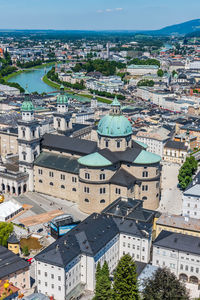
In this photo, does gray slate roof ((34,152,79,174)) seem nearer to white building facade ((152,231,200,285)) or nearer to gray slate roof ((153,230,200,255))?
gray slate roof ((153,230,200,255))

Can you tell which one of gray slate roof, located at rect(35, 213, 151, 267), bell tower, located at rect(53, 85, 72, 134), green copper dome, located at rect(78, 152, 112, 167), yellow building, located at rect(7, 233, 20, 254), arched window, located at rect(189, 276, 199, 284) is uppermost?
bell tower, located at rect(53, 85, 72, 134)

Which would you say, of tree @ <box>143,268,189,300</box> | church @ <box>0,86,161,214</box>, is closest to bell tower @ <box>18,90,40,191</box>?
church @ <box>0,86,161,214</box>

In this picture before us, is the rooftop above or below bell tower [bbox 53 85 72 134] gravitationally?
below

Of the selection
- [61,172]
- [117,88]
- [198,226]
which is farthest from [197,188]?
[117,88]

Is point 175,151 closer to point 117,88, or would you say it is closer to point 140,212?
point 140,212

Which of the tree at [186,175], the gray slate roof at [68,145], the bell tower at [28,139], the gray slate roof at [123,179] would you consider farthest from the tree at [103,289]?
the bell tower at [28,139]
